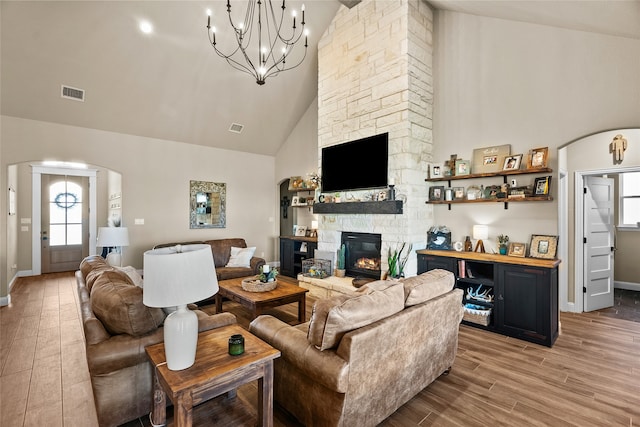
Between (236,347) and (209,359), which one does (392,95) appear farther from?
(209,359)

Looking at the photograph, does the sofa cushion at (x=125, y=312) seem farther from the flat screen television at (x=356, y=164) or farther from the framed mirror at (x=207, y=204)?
the framed mirror at (x=207, y=204)

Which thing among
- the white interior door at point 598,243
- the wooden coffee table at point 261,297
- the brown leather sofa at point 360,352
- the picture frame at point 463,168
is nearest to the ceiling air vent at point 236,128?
the wooden coffee table at point 261,297

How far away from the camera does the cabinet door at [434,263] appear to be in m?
4.01

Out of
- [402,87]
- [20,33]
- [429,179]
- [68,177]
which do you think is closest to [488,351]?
[429,179]

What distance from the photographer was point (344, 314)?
177cm

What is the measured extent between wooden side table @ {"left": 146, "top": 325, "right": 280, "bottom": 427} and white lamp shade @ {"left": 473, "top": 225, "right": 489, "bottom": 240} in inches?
135

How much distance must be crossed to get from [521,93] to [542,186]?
4.19 feet

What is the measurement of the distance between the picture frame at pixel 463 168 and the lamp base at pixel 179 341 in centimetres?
397

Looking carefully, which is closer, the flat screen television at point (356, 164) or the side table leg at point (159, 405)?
the side table leg at point (159, 405)

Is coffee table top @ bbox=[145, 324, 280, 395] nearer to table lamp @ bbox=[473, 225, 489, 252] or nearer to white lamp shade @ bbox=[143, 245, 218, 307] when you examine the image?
white lamp shade @ bbox=[143, 245, 218, 307]

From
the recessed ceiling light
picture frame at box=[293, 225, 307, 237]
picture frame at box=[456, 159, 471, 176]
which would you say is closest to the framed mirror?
picture frame at box=[293, 225, 307, 237]

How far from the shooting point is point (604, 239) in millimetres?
4660

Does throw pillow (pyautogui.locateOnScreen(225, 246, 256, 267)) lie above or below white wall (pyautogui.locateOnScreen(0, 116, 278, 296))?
below

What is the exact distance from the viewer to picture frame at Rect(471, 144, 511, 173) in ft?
13.1
